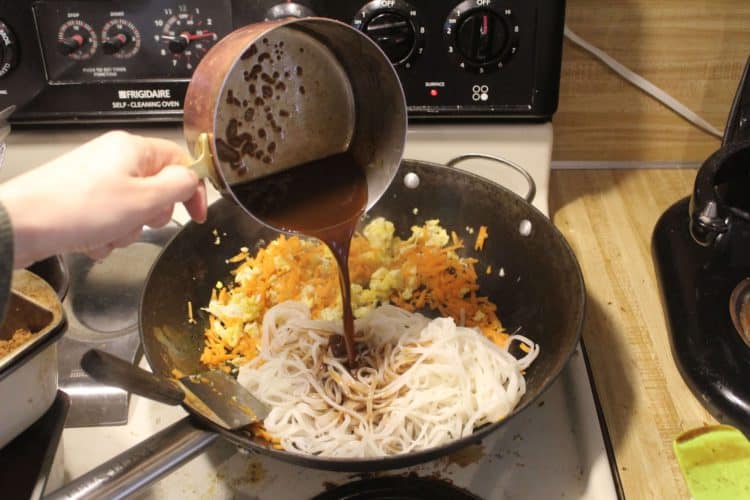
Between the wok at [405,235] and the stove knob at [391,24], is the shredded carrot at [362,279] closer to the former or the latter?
the wok at [405,235]

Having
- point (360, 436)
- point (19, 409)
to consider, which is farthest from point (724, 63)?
point (19, 409)

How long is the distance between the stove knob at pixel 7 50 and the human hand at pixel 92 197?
59 cm

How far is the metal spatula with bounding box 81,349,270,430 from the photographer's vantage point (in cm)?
75

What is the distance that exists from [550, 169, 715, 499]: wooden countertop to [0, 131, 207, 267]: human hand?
0.64 m

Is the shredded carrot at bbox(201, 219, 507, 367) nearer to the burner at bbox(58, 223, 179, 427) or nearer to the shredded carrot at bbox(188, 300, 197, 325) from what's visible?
the shredded carrot at bbox(188, 300, 197, 325)

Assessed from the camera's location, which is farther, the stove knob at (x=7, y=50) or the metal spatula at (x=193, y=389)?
the stove knob at (x=7, y=50)

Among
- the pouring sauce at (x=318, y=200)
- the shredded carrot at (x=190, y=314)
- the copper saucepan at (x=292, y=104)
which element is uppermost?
the copper saucepan at (x=292, y=104)

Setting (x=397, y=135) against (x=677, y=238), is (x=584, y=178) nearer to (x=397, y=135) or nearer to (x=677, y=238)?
(x=677, y=238)

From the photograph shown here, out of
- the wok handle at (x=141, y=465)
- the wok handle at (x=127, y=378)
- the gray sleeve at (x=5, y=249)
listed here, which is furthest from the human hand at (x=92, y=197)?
the wok handle at (x=141, y=465)

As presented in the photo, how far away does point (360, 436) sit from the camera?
3.13ft

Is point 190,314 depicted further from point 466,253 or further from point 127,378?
point 466,253

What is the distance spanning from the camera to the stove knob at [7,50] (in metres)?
1.12

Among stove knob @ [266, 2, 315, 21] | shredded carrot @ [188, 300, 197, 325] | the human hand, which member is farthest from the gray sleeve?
stove knob @ [266, 2, 315, 21]

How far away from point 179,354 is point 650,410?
0.66 meters
